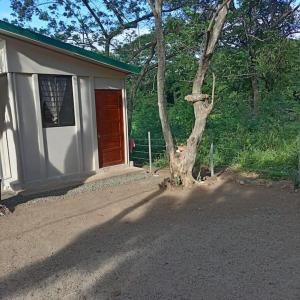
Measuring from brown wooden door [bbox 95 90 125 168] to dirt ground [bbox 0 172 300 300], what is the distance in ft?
7.14

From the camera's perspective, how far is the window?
23.5ft

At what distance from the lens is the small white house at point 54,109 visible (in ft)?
21.9

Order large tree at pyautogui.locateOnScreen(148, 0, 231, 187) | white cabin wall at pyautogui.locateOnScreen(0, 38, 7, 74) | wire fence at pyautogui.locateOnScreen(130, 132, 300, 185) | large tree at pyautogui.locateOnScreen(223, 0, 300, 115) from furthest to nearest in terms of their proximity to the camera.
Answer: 1. large tree at pyautogui.locateOnScreen(223, 0, 300, 115)
2. wire fence at pyautogui.locateOnScreen(130, 132, 300, 185)
3. large tree at pyautogui.locateOnScreen(148, 0, 231, 187)
4. white cabin wall at pyautogui.locateOnScreen(0, 38, 7, 74)

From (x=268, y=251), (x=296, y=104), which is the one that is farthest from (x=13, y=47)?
(x=296, y=104)

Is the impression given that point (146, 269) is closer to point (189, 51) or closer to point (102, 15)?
point (189, 51)

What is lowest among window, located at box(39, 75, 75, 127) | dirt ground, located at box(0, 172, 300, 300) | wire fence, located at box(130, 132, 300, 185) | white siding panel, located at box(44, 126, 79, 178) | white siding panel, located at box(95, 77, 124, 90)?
dirt ground, located at box(0, 172, 300, 300)

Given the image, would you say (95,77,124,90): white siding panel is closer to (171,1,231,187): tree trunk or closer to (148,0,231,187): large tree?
(148,0,231,187): large tree

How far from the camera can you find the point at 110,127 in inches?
337

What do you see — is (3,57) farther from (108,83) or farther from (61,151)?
(108,83)

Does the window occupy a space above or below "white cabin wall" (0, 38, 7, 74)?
below

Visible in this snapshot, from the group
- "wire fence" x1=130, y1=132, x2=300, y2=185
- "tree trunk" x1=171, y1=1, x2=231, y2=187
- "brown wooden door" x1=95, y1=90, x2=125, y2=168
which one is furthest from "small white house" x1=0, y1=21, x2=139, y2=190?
"tree trunk" x1=171, y1=1, x2=231, y2=187

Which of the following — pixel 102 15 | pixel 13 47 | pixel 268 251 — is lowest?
pixel 268 251

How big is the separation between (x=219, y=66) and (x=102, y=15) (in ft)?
19.0

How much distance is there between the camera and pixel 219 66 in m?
13.0
